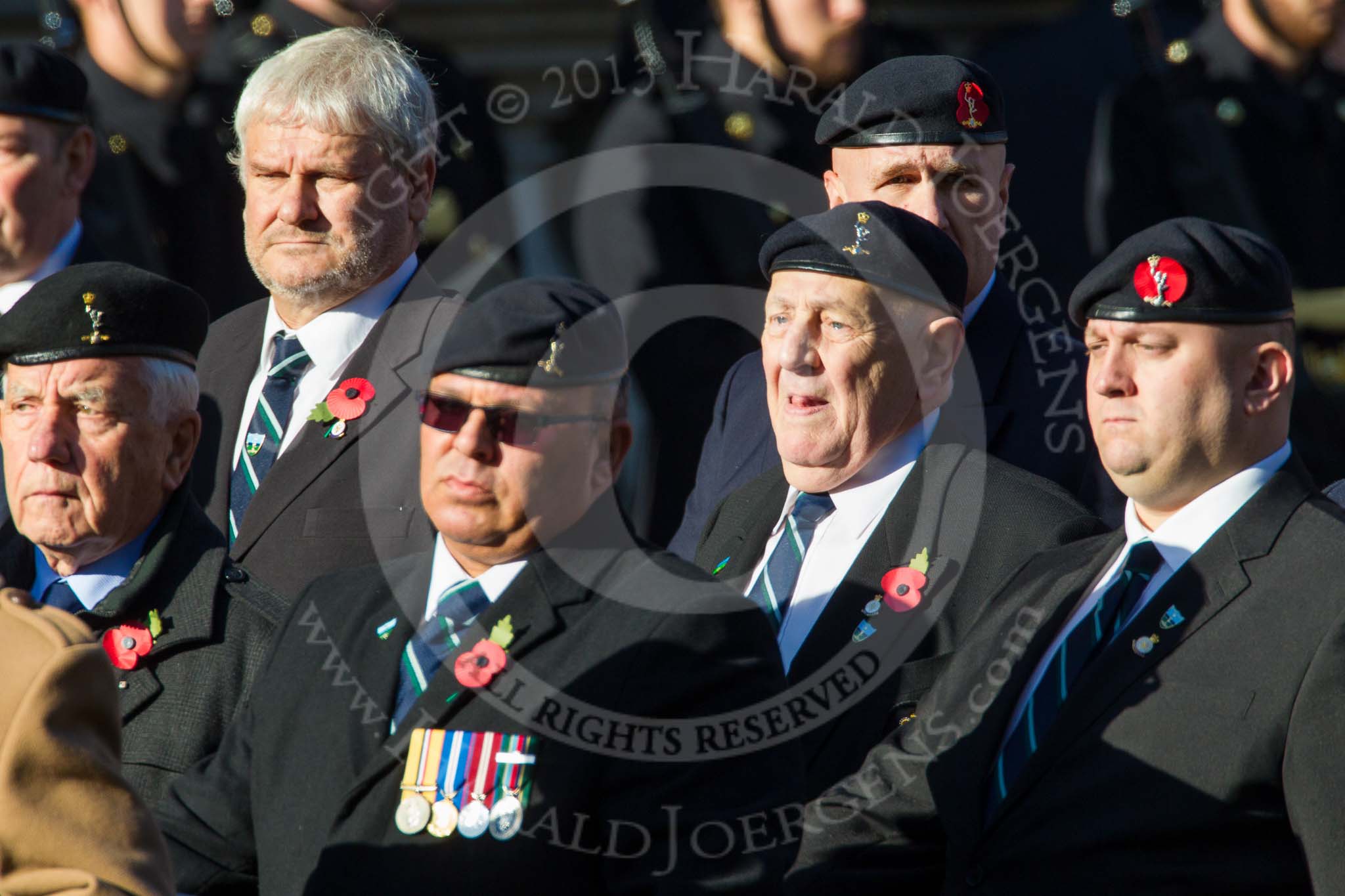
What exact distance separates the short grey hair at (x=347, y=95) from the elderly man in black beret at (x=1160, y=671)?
1.62 meters

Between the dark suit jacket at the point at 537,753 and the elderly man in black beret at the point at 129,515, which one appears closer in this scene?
the dark suit jacket at the point at 537,753

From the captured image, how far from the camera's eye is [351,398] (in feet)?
14.3

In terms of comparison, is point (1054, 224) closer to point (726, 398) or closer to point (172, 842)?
point (726, 398)

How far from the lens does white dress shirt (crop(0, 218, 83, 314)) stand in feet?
17.2

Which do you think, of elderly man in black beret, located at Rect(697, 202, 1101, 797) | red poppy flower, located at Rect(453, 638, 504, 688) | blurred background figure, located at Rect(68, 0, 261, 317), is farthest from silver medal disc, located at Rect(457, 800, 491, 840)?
blurred background figure, located at Rect(68, 0, 261, 317)

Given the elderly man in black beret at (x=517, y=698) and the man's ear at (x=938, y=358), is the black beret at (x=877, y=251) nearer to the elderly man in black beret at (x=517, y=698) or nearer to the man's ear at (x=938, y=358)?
the man's ear at (x=938, y=358)

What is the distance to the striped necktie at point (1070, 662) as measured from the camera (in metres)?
3.42

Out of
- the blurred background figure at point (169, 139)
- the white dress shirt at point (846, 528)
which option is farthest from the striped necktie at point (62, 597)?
the blurred background figure at point (169, 139)

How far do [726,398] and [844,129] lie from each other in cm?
69

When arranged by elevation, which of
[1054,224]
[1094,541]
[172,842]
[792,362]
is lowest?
[172,842]

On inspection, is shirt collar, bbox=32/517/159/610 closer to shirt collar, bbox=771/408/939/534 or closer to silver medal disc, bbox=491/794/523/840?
silver medal disc, bbox=491/794/523/840

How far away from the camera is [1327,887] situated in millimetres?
3000

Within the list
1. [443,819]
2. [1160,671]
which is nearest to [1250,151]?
[1160,671]

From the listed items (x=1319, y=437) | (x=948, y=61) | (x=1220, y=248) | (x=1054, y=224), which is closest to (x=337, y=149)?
(x=948, y=61)
